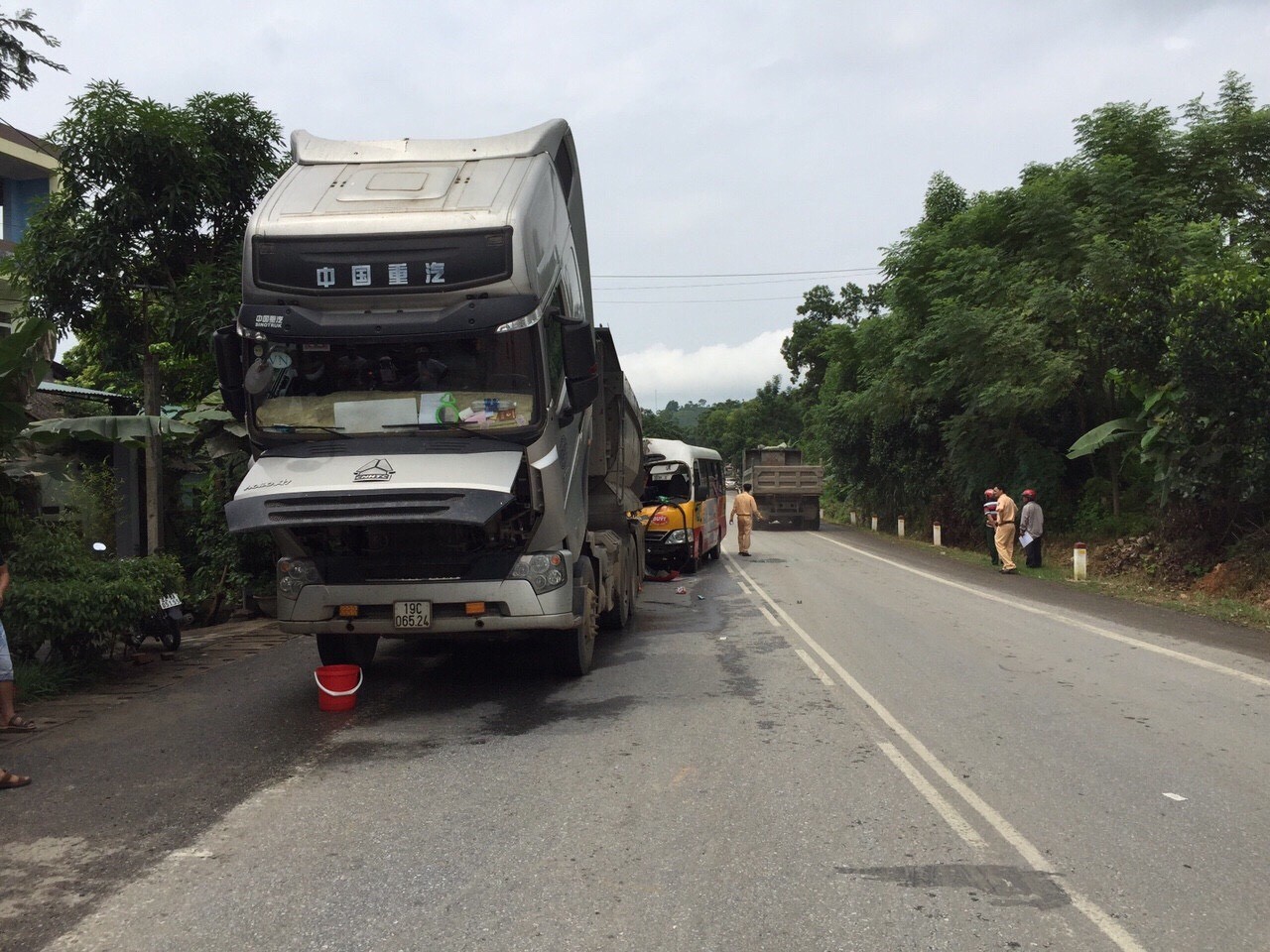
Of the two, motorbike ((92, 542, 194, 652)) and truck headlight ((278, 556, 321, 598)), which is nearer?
truck headlight ((278, 556, 321, 598))

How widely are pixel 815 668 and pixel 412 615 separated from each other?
12.8 ft

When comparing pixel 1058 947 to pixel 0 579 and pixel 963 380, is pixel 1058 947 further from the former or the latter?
pixel 963 380

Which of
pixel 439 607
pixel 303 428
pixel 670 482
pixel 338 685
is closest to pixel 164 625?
pixel 338 685

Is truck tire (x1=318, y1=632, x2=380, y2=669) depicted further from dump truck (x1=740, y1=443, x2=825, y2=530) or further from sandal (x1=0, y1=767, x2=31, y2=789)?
dump truck (x1=740, y1=443, x2=825, y2=530)

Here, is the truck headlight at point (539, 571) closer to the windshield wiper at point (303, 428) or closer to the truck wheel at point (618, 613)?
the windshield wiper at point (303, 428)

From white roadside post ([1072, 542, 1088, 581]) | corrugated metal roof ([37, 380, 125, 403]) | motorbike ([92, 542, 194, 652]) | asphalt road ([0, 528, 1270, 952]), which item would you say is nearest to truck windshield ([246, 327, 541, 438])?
asphalt road ([0, 528, 1270, 952])

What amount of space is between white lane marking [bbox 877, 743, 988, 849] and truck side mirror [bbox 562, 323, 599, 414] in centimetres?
343

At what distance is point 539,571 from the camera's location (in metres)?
7.88

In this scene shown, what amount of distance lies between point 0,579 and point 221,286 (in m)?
6.21

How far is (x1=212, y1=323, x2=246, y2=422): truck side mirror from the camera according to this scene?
7848 millimetres

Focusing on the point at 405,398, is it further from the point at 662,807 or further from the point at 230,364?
the point at 662,807

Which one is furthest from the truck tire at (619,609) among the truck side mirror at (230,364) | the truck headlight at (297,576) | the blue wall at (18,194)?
the blue wall at (18,194)

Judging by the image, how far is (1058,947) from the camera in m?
3.81

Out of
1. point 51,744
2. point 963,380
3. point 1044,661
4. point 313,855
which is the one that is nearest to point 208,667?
point 51,744
